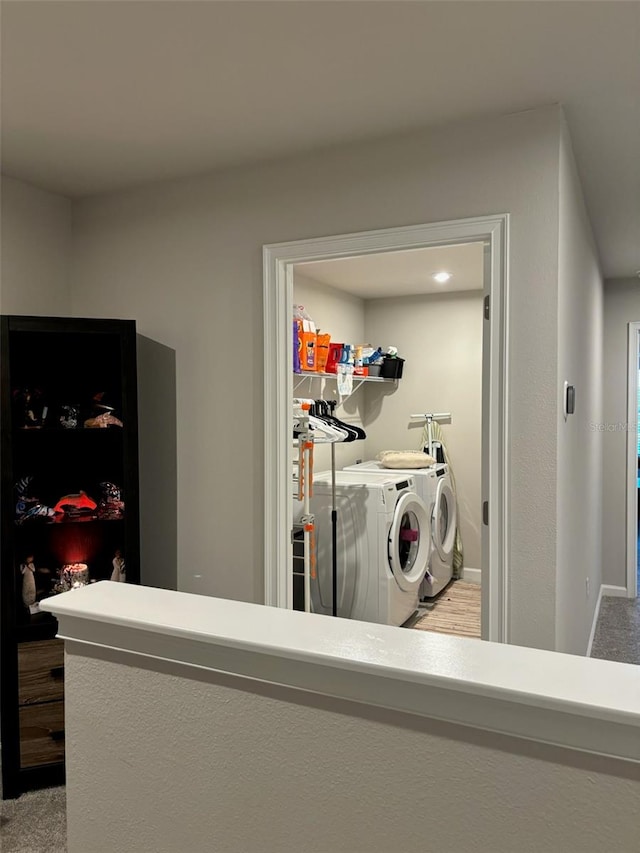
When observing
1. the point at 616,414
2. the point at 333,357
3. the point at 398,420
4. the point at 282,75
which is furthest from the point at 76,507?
the point at 616,414

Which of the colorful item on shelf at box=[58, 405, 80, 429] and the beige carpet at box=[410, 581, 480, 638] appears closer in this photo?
the colorful item on shelf at box=[58, 405, 80, 429]

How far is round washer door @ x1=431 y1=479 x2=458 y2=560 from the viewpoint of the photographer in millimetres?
4680

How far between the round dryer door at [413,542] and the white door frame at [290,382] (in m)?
1.57

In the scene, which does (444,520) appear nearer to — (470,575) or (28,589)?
(470,575)

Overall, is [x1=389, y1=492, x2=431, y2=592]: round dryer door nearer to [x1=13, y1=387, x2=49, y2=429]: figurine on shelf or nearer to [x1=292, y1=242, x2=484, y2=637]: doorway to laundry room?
[x1=292, y1=242, x2=484, y2=637]: doorway to laundry room

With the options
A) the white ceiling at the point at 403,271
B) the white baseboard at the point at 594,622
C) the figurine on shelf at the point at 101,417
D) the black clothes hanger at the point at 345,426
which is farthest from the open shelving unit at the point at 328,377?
the white baseboard at the point at 594,622

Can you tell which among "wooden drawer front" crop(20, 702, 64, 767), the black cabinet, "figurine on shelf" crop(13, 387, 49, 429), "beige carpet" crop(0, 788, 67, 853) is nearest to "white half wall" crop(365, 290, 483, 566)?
the black cabinet

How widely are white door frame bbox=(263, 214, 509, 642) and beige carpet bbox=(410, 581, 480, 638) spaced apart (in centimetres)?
181

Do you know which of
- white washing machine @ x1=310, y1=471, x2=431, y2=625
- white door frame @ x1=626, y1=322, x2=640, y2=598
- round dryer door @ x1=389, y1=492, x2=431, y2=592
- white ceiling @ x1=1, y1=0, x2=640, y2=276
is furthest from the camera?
white door frame @ x1=626, y1=322, x2=640, y2=598

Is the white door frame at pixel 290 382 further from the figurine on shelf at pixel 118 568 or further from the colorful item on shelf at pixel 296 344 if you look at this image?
the colorful item on shelf at pixel 296 344

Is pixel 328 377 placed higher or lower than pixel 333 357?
lower

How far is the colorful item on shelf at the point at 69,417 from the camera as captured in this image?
265 cm

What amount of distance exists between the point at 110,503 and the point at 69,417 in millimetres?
398

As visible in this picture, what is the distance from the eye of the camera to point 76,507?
2660mm
